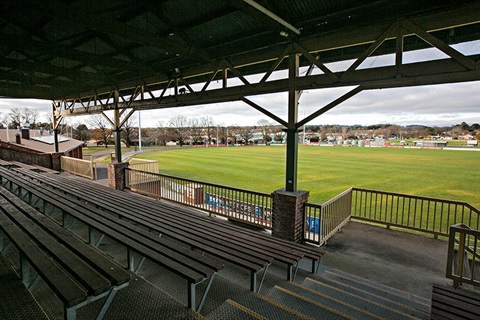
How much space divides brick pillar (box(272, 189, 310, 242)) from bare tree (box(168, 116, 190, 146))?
64.5m

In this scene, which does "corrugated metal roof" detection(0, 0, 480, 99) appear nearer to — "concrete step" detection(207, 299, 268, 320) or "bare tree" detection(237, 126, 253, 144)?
"concrete step" detection(207, 299, 268, 320)

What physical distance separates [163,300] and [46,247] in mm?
1303

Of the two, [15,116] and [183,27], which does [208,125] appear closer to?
[15,116]

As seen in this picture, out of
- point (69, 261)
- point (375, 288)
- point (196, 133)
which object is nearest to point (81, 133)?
point (196, 133)

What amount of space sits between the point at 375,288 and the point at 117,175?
902cm

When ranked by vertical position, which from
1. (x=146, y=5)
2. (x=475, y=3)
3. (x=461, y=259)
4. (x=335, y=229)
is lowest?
(x=335, y=229)

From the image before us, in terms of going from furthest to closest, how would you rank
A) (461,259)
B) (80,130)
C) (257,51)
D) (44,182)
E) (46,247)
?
(80,130) → (44,182) → (257,51) → (461,259) → (46,247)

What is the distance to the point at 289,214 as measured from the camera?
5.41 metres

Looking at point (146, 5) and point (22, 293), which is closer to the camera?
point (22, 293)

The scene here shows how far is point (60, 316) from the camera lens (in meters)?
2.11

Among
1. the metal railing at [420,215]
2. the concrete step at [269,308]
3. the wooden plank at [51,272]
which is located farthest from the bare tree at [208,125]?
the concrete step at [269,308]

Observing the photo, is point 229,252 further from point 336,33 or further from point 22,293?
point 336,33

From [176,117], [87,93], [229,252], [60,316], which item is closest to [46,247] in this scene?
[60,316]

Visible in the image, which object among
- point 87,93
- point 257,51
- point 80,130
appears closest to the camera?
point 257,51
